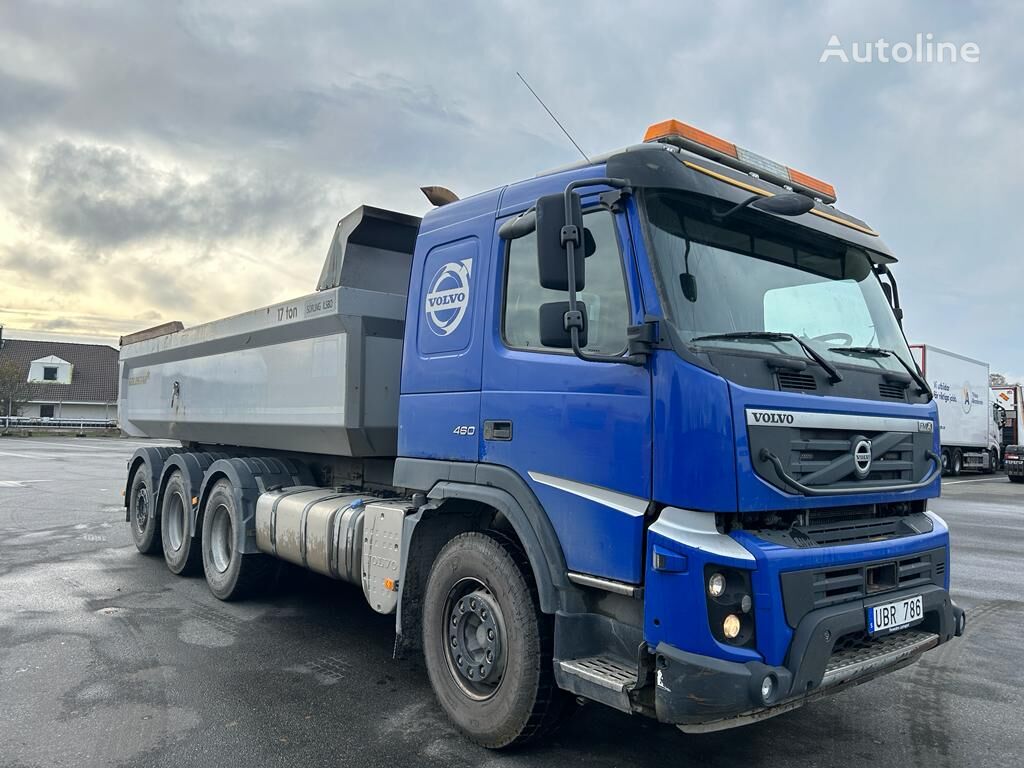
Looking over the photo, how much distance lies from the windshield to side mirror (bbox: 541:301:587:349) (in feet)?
1.25

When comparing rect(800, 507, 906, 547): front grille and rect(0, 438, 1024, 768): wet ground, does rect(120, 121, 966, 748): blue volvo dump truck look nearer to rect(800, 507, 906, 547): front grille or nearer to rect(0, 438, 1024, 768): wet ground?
rect(800, 507, 906, 547): front grille

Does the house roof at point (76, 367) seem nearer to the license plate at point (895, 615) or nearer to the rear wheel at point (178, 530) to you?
the rear wheel at point (178, 530)

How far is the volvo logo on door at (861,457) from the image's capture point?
3691 millimetres

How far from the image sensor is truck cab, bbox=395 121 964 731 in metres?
3.26

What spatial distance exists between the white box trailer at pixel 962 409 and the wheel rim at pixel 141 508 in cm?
2231

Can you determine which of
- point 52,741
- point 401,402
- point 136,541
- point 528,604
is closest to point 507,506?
point 528,604

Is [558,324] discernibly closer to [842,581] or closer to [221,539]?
[842,581]

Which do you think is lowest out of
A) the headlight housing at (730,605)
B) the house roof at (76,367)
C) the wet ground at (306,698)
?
the wet ground at (306,698)

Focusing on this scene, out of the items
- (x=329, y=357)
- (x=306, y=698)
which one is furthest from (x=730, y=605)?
(x=329, y=357)

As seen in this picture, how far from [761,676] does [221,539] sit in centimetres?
567

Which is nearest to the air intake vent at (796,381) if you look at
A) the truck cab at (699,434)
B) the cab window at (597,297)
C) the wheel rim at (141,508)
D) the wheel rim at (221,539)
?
the truck cab at (699,434)

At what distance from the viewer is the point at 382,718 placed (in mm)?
4457

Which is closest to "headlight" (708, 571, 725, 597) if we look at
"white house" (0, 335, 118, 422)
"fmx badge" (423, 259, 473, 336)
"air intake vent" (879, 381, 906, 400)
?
"air intake vent" (879, 381, 906, 400)

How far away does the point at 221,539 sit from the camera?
744 centimetres
